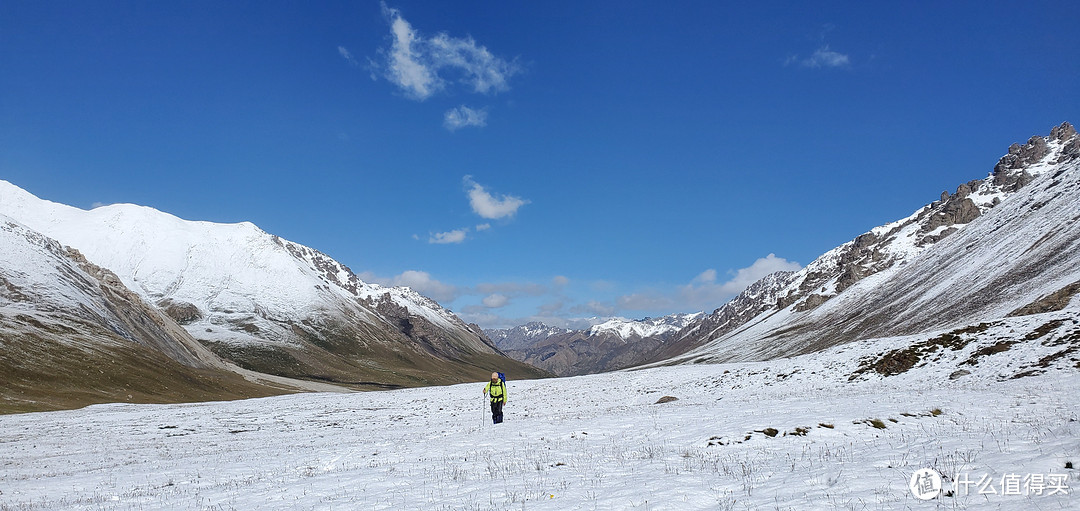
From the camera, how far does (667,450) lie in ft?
52.3

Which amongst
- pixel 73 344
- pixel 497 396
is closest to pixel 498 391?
pixel 497 396

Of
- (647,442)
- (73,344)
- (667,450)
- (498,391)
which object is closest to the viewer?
(667,450)

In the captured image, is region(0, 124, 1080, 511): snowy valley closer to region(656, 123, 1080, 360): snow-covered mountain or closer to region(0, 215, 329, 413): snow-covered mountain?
region(0, 215, 329, 413): snow-covered mountain

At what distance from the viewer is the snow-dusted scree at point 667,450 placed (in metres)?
10.1

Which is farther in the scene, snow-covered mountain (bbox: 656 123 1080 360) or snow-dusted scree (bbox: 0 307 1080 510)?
snow-covered mountain (bbox: 656 123 1080 360)

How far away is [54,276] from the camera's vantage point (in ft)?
355

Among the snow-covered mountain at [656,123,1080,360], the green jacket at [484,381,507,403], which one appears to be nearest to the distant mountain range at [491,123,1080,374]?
the snow-covered mountain at [656,123,1080,360]

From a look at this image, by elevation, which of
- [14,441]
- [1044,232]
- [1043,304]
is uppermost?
[1044,232]

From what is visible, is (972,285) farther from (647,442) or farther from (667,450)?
(667,450)

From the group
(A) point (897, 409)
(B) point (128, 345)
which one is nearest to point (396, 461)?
(A) point (897, 409)

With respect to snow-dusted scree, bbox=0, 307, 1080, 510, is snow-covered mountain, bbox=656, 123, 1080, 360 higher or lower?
higher

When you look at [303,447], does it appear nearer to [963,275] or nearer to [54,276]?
[54,276]

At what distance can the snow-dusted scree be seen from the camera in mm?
10141

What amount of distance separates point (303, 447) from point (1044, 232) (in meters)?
146
